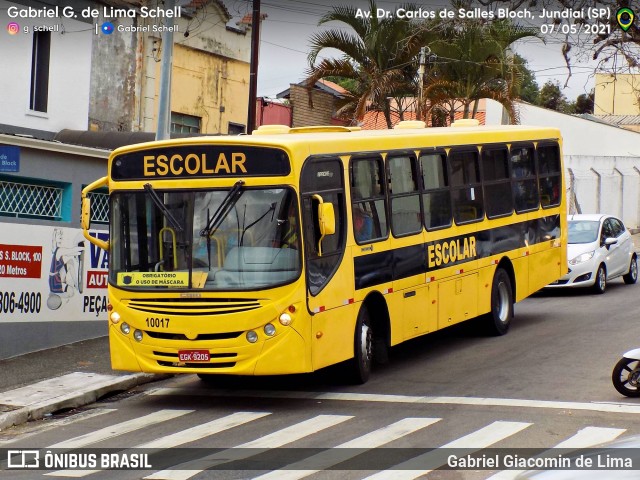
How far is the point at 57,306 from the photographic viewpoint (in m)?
16.4

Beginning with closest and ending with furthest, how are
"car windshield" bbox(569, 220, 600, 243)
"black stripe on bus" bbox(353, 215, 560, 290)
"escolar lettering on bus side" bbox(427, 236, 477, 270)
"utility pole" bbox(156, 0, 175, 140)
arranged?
"black stripe on bus" bbox(353, 215, 560, 290) → "escolar lettering on bus side" bbox(427, 236, 477, 270) → "utility pole" bbox(156, 0, 175, 140) → "car windshield" bbox(569, 220, 600, 243)

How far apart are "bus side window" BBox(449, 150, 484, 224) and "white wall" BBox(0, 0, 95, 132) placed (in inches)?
399

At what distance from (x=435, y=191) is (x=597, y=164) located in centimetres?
2622

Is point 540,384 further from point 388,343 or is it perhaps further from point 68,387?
point 68,387

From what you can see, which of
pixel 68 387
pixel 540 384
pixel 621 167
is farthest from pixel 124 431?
pixel 621 167

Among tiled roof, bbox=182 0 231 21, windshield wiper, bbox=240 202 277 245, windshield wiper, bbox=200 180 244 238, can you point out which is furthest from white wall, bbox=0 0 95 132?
windshield wiper, bbox=240 202 277 245

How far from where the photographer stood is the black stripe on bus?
13133mm

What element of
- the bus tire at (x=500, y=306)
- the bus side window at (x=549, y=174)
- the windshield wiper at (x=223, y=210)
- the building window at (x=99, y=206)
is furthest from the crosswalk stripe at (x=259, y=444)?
the bus side window at (x=549, y=174)

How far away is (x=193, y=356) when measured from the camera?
1170 cm

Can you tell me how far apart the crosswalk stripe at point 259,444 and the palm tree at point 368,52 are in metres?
15.3

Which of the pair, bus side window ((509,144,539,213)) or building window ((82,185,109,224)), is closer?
bus side window ((509,144,539,213))

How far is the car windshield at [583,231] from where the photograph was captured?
22000 millimetres

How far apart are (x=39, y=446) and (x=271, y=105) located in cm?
2918

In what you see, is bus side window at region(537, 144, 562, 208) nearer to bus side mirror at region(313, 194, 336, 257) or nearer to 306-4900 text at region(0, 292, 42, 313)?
bus side mirror at region(313, 194, 336, 257)
